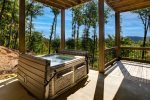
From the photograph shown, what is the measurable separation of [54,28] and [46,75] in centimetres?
1156

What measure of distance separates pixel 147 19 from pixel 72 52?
10685mm

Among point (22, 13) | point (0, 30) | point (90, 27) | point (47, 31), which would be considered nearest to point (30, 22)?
point (47, 31)

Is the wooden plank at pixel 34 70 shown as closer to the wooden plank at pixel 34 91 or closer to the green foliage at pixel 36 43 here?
the wooden plank at pixel 34 91

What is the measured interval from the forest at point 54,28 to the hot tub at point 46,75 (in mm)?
8472

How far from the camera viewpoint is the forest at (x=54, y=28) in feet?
40.0

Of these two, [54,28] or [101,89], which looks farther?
[54,28]

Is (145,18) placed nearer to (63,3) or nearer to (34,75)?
(63,3)

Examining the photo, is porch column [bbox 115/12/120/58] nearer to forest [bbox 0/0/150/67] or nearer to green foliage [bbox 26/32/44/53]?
forest [bbox 0/0/150/67]

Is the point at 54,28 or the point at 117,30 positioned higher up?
the point at 54,28

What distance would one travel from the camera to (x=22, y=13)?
12.5ft

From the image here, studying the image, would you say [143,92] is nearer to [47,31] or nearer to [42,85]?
[42,85]

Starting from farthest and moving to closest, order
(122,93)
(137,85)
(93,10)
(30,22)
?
1. (93,10)
2. (30,22)
3. (137,85)
4. (122,93)

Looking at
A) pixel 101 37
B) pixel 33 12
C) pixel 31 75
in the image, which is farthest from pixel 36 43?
pixel 31 75

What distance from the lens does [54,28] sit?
44.8 feet
